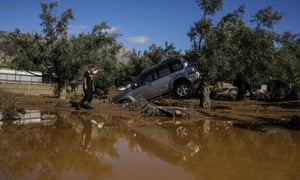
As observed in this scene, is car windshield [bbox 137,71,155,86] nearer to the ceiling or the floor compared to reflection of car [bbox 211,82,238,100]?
nearer to the ceiling

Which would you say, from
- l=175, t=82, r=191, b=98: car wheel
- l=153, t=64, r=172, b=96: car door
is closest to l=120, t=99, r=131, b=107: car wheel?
l=153, t=64, r=172, b=96: car door

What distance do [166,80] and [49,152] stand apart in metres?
7.45

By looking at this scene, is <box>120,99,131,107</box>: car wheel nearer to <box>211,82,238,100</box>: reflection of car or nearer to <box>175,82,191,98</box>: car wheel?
<box>175,82,191,98</box>: car wheel

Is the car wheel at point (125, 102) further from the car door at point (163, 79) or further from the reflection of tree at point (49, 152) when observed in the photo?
the reflection of tree at point (49, 152)

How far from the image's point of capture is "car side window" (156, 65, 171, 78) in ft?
36.6

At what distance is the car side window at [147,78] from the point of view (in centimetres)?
1136

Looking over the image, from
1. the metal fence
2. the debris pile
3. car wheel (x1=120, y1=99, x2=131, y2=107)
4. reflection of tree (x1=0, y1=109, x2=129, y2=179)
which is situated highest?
the metal fence

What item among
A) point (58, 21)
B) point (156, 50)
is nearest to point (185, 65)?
point (58, 21)

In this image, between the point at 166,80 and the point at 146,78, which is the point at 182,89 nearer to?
the point at 166,80

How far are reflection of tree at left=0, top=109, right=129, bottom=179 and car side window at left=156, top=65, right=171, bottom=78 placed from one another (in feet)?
17.4

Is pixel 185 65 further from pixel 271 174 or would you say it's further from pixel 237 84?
pixel 237 84

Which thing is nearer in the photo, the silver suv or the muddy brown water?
the muddy brown water

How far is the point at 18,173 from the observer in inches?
130

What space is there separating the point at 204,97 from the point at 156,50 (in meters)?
17.1
